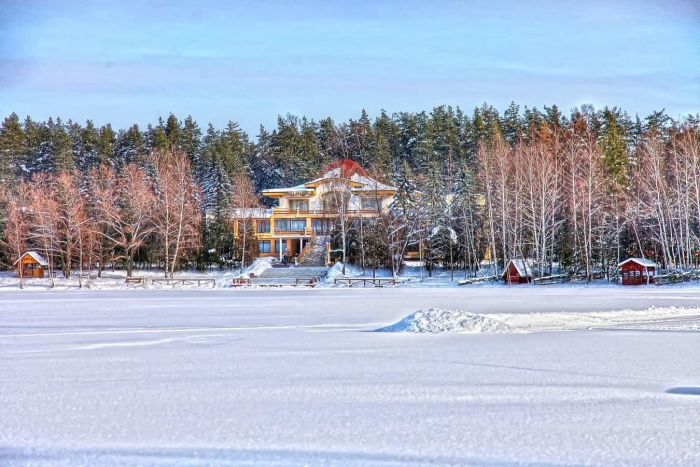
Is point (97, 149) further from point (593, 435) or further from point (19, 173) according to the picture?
point (593, 435)

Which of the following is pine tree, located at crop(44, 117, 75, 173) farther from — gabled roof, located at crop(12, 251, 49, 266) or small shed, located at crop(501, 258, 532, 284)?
small shed, located at crop(501, 258, 532, 284)

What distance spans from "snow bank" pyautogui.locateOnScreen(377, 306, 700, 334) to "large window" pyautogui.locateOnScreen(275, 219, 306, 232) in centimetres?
4918

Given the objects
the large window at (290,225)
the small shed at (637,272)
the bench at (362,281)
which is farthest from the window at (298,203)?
the small shed at (637,272)

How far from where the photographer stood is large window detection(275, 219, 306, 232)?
64.6 meters

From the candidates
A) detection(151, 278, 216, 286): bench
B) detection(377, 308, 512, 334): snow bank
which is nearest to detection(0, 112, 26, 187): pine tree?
detection(151, 278, 216, 286): bench

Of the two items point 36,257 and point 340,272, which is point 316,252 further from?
point 36,257

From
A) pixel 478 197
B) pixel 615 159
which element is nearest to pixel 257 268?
pixel 478 197

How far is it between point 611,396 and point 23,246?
58.3 meters

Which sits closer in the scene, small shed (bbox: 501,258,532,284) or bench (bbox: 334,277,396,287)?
small shed (bbox: 501,258,532,284)

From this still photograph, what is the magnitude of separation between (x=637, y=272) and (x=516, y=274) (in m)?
7.50

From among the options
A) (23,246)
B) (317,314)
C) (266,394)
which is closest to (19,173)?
(23,246)

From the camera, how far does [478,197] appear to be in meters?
54.2

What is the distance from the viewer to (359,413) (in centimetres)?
584

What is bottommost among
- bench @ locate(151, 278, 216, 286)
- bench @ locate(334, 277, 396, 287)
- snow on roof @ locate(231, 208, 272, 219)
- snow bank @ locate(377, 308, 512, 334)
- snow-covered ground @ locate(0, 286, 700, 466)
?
snow-covered ground @ locate(0, 286, 700, 466)
